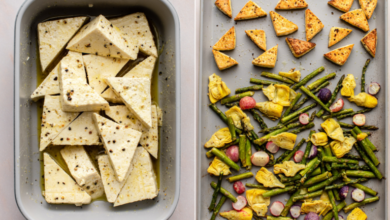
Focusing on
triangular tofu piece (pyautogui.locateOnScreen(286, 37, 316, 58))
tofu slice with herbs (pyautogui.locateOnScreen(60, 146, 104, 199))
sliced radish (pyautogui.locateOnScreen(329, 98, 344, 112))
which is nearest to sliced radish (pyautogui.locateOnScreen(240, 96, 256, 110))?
triangular tofu piece (pyautogui.locateOnScreen(286, 37, 316, 58))

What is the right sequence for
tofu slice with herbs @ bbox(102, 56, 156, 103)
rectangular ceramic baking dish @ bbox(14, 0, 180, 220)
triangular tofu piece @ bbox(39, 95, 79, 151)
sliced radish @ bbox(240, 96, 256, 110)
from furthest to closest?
sliced radish @ bbox(240, 96, 256, 110) < tofu slice with herbs @ bbox(102, 56, 156, 103) < triangular tofu piece @ bbox(39, 95, 79, 151) < rectangular ceramic baking dish @ bbox(14, 0, 180, 220)

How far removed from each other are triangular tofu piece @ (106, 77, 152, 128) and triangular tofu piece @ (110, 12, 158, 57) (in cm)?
29

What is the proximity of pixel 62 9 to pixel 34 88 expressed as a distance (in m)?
0.65

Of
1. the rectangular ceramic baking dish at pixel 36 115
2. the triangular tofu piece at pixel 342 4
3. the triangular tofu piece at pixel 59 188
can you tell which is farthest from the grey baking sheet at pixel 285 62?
the triangular tofu piece at pixel 59 188

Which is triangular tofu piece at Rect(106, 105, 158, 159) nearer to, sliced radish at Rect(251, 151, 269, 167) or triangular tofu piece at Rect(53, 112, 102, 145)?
triangular tofu piece at Rect(53, 112, 102, 145)

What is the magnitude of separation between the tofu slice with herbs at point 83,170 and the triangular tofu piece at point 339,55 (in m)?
2.12

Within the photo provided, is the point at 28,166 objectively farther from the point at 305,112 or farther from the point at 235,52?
the point at 305,112

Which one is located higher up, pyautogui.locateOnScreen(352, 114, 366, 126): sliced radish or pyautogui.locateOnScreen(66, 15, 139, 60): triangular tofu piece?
pyautogui.locateOnScreen(66, 15, 139, 60): triangular tofu piece

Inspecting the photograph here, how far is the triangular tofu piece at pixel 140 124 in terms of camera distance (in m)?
2.35

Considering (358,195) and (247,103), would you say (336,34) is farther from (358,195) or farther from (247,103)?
(358,195)

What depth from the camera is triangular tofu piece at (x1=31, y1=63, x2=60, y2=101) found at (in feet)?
7.48

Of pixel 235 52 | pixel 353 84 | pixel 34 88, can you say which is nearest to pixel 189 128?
pixel 235 52

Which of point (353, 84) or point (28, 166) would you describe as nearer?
point (28, 166)

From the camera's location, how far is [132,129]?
2.29 m
